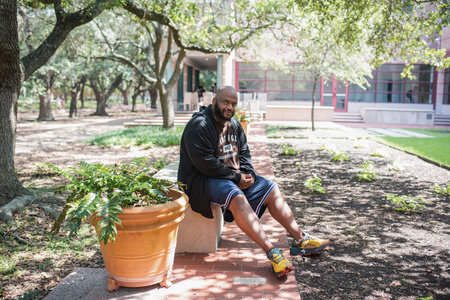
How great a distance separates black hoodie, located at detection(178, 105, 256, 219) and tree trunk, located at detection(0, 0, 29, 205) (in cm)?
259

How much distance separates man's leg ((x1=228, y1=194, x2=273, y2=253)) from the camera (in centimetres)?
327

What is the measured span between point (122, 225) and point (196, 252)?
122cm

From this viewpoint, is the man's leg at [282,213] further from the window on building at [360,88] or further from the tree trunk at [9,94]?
the window on building at [360,88]

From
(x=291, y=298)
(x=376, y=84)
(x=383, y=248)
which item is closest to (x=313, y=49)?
(x=383, y=248)

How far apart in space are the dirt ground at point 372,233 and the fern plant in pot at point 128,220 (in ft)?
3.73

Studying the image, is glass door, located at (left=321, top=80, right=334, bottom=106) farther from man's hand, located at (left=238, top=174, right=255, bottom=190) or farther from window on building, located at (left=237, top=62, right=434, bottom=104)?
man's hand, located at (left=238, top=174, right=255, bottom=190)

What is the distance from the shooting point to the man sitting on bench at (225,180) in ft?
10.9

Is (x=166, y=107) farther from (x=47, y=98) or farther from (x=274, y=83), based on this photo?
(x=274, y=83)

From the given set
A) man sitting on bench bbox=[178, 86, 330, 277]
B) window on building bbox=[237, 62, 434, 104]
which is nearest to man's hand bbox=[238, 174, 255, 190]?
man sitting on bench bbox=[178, 86, 330, 277]

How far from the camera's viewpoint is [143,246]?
2.76 meters

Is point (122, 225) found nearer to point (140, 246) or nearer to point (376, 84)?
point (140, 246)

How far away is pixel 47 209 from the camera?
4777 mm

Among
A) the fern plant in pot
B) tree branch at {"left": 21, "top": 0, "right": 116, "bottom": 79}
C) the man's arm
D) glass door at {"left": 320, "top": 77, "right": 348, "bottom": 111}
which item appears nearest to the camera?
the fern plant in pot

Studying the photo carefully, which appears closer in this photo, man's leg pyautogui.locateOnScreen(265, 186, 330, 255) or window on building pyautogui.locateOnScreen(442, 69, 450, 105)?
man's leg pyautogui.locateOnScreen(265, 186, 330, 255)
